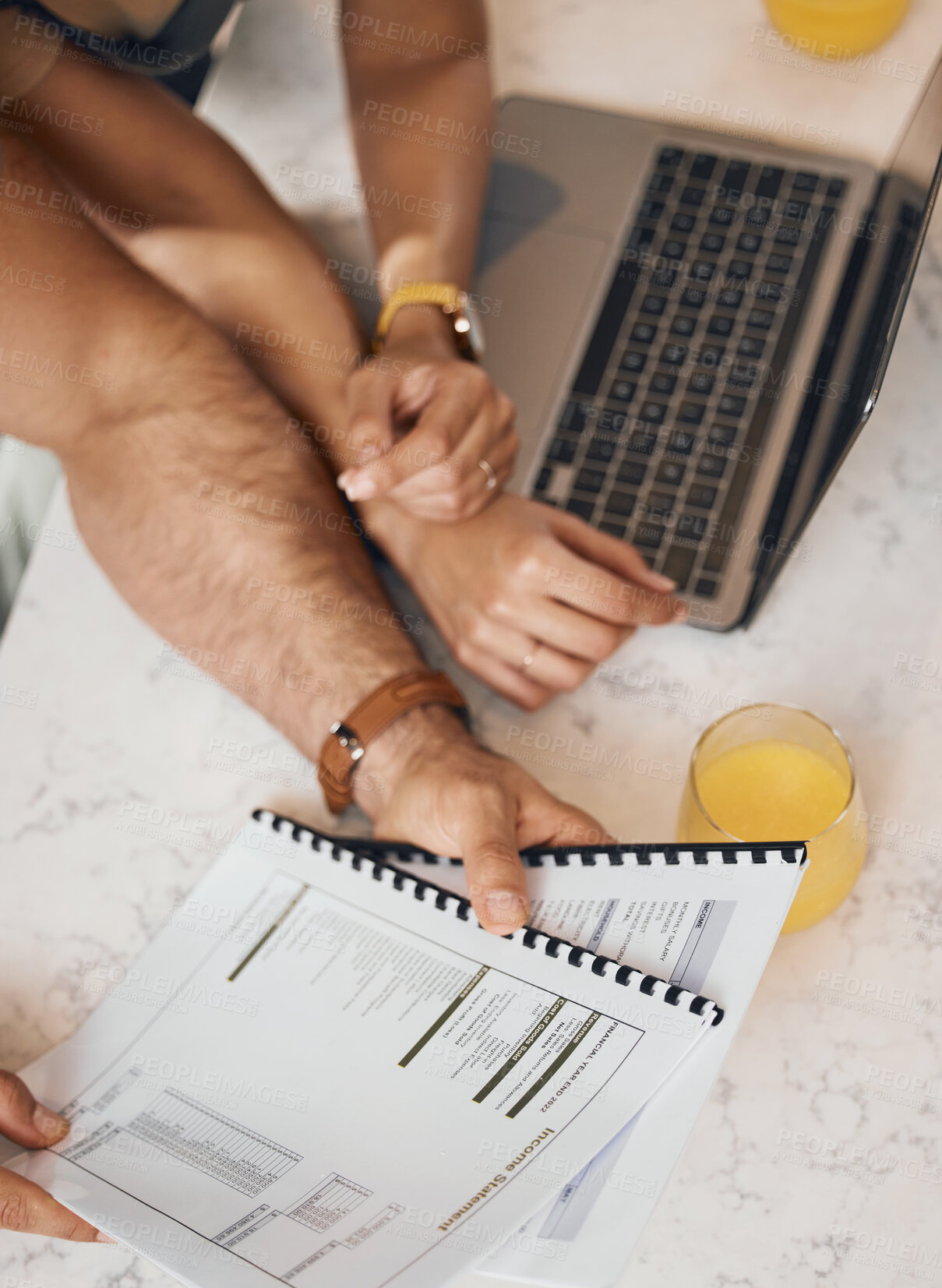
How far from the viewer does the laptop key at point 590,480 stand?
937 mm

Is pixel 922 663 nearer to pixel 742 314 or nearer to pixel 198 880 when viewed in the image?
pixel 742 314

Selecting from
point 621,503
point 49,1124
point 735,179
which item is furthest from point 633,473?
point 49,1124

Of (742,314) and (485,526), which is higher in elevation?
(742,314)

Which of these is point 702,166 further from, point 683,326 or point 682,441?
point 682,441

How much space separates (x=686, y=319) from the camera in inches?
39.5

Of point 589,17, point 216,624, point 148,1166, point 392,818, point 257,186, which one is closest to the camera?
point 148,1166

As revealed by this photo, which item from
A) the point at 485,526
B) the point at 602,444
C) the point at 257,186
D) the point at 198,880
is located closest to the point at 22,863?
the point at 198,880

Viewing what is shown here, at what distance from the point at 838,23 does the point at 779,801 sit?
2.84ft

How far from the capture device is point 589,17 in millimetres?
1259

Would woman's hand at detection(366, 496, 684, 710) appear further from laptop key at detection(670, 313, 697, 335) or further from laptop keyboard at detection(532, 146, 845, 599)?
laptop key at detection(670, 313, 697, 335)

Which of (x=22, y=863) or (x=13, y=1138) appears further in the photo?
(x=22, y=863)

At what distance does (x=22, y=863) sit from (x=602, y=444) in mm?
587

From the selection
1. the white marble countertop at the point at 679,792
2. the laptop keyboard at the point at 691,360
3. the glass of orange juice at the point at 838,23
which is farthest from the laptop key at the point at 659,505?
the glass of orange juice at the point at 838,23

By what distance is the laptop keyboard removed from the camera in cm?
91
